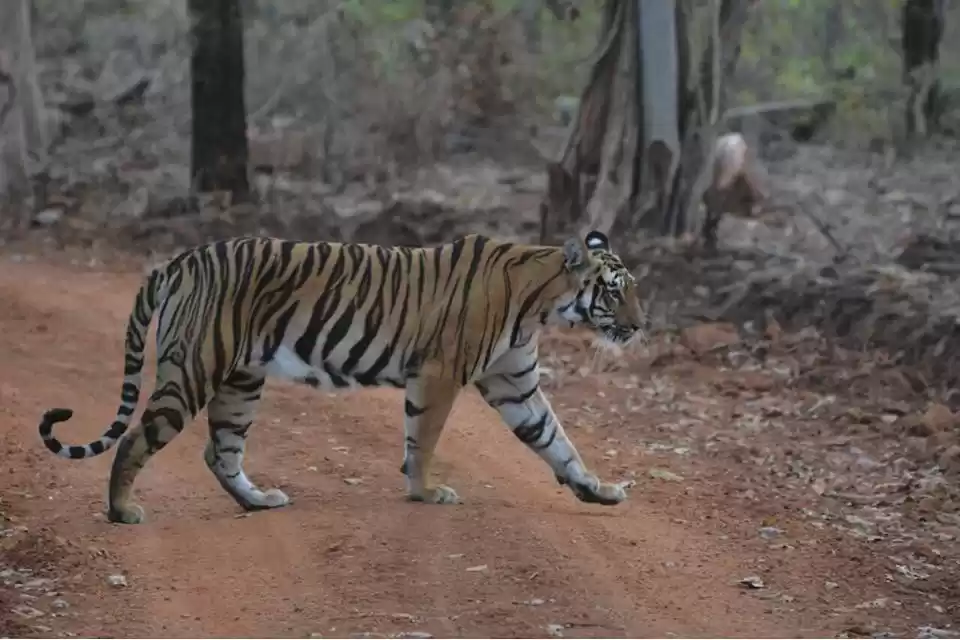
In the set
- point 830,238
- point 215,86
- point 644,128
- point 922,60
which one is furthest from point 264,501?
point 922,60

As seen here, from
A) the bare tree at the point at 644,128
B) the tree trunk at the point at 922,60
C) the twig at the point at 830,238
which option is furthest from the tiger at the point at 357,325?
the tree trunk at the point at 922,60

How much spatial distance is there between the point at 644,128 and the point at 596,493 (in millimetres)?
4130

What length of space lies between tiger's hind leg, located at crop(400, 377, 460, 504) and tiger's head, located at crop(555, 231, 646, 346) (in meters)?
0.47

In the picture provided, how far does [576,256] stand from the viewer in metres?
4.34

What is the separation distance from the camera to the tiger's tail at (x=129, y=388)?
404 cm

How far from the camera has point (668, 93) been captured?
324 inches

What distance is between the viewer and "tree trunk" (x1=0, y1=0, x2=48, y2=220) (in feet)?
31.5

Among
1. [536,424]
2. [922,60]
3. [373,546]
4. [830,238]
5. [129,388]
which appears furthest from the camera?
[922,60]

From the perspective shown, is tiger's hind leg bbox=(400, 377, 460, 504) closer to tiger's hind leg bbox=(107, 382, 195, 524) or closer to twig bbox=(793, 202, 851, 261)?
tiger's hind leg bbox=(107, 382, 195, 524)

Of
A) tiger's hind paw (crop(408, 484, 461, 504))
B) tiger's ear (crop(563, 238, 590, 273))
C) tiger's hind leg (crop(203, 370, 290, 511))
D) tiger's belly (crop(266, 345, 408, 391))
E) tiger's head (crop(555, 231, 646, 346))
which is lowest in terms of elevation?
tiger's hind paw (crop(408, 484, 461, 504))

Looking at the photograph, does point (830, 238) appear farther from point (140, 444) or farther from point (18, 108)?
point (18, 108)

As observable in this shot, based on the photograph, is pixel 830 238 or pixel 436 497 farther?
pixel 830 238

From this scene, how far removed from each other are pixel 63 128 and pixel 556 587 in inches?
389

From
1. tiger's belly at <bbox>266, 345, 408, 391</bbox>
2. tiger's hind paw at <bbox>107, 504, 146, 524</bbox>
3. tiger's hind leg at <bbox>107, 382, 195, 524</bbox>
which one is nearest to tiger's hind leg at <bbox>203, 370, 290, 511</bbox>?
tiger's belly at <bbox>266, 345, 408, 391</bbox>
